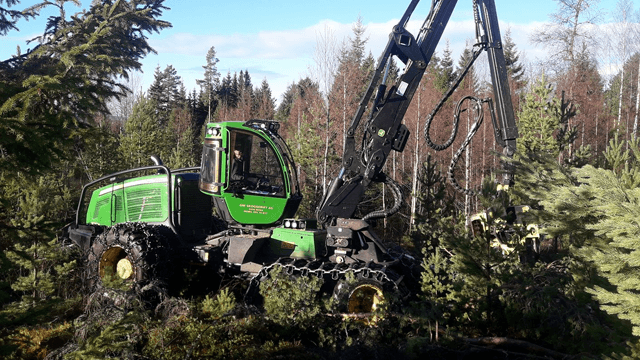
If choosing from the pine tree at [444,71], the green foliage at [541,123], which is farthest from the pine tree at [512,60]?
the green foliage at [541,123]

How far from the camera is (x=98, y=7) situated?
16.7 metres

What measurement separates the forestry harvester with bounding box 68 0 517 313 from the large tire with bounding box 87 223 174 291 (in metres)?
0.02

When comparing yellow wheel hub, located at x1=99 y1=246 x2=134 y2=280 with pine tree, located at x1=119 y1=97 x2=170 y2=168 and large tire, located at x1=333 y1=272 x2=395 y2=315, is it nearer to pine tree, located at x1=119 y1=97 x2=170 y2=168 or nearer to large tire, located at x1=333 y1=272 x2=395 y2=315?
large tire, located at x1=333 y1=272 x2=395 y2=315

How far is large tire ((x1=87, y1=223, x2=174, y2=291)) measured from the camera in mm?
7039

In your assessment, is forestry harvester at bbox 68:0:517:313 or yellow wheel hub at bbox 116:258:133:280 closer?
forestry harvester at bbox 68:0:517:313

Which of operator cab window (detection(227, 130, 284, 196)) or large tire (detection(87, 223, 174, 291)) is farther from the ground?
operator cab window (detection(227, 130, 284, 196))

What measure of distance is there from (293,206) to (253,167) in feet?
3.09

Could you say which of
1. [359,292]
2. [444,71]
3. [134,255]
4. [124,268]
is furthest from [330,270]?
[444,71]

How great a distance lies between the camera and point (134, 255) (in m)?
7.14

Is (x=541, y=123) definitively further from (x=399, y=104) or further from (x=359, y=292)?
(x=359, y=292)

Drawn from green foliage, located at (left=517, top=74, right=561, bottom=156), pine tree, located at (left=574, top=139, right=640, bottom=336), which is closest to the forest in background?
pine tree, located at (left=574, top=139, right=640, bottom=336)

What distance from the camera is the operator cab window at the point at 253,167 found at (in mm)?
7781

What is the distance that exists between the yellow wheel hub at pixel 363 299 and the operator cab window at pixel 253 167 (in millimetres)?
2284

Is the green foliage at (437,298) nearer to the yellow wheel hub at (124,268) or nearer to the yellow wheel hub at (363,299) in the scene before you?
the yellow wheel hub at (363,299)
